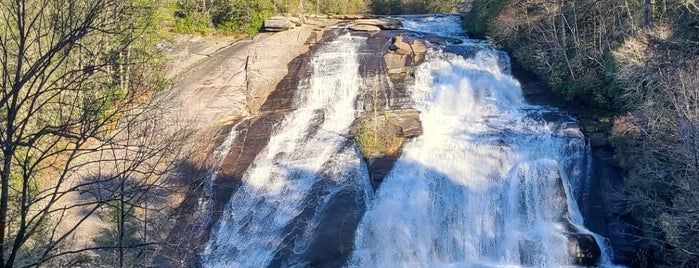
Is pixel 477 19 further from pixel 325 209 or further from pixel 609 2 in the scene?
pixel 325 209

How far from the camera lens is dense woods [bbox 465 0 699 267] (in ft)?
42.8

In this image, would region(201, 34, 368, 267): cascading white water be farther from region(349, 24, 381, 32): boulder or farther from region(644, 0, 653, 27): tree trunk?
region(644, 0, 653, 27): tree trunk

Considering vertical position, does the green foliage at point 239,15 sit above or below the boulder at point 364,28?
above

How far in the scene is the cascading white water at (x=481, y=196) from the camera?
53.7 ft

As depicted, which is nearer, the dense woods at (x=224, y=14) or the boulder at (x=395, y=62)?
the boulder at (x=395, y=62)

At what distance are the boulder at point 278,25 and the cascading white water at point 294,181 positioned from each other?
774cm

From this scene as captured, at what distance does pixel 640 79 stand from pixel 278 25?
19.6 metres

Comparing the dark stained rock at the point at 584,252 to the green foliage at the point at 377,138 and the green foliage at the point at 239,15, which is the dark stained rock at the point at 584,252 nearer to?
the green foliage at the point at 377,138

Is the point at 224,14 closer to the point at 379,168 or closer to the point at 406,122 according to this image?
the point at 406,122

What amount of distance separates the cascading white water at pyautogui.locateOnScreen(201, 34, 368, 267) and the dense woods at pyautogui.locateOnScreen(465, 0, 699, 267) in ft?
26.6

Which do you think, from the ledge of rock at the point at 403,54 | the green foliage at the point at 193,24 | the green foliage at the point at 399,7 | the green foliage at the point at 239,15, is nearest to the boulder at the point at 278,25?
the green foliage at the point at 239,15

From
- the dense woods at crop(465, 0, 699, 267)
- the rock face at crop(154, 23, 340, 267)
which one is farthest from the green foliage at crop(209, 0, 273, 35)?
the dense woods at crop(465, 0, 699, 267)

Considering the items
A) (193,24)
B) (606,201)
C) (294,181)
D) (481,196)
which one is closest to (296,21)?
(193,24)

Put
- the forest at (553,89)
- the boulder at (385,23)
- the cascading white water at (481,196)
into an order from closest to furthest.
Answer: the forest at (553,89) → the cascading white water at (481,196) → the boulder at (385,23)
